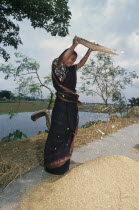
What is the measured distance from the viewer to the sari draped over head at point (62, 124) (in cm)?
328

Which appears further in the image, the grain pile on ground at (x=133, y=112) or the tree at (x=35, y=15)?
the grain pile on ground at (x=133, y=112)

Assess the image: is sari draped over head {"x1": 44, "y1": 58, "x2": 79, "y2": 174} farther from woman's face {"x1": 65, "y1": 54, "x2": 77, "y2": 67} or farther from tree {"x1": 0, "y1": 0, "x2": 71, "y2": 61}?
tree {"x1": 0, "y1": 0, "x2": 71, "y2": 61}

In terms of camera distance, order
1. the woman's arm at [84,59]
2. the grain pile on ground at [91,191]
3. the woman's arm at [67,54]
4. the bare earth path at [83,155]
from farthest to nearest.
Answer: the woman's arm at [84,59] < the woman's arm at [67,54] < the bare earth path at [83,155] < the grain pile on ground at [91,191]

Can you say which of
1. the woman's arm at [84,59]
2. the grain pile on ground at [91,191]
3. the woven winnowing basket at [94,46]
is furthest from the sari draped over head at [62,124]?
the woven winnowing basket at [94,46]

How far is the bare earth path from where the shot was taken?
284cm

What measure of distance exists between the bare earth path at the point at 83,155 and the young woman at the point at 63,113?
12.6 inches

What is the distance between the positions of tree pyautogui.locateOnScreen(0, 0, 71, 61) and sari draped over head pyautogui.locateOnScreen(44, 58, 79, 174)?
197 inches

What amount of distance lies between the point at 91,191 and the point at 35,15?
7.10 m

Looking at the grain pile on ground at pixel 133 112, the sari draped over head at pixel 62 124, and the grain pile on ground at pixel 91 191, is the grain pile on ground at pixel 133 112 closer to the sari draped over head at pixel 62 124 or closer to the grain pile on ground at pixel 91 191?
the grain pile on ground at pixel 91 191

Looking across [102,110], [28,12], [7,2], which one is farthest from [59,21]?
[102,110]

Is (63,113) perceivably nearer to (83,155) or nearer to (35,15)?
(83,155)

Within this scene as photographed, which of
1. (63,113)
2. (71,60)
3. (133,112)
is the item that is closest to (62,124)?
(63,113)

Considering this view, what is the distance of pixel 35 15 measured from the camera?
8062mm

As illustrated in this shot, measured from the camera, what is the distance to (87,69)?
46.7ft
